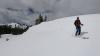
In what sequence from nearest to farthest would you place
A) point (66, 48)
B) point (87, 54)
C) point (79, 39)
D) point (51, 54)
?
point (87, 54), point (51, 54), point (66, 48), point (79, 39)

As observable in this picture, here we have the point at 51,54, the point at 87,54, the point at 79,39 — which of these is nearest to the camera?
the point at 87,54

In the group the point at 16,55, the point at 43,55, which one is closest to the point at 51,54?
the point at 43,55

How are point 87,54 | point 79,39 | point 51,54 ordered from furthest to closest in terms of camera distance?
1. point 79,39
2. point 51,54
3. point 87,54

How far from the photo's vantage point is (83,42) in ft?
69.2

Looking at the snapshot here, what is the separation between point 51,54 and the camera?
1852cm

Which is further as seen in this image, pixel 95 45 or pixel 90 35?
pixel 90 35

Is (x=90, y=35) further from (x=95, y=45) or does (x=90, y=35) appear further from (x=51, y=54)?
(x=51, y=54)

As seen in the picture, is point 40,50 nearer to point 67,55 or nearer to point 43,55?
point 43,55

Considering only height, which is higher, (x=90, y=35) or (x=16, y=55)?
(x=90, y=35)

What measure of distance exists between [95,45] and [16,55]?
729 centimetres

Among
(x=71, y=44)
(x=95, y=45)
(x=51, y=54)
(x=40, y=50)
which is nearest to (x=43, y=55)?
(x=51, y=54)

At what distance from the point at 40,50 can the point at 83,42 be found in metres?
4.17

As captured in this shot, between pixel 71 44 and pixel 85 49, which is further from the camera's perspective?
pixel 71 44

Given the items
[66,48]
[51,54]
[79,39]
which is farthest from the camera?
[79,39]
